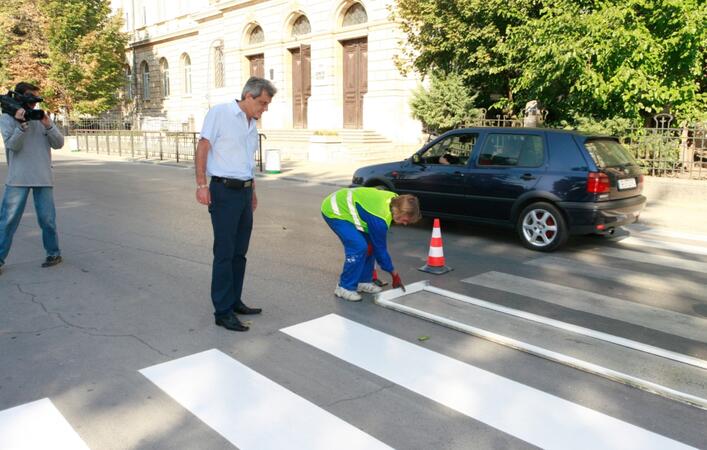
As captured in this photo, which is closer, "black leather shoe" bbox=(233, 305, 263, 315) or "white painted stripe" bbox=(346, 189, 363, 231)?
"black leather shoe" bbox=(233, 305, 263, 315)

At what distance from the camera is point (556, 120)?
17.2 m

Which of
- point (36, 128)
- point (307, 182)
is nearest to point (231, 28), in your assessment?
point (307, 182)

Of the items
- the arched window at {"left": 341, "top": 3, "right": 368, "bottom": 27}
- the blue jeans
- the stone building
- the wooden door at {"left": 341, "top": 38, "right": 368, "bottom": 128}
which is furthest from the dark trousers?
the arched window at {"left": 341, "top": 3, "right": 368, "bottom": 27}

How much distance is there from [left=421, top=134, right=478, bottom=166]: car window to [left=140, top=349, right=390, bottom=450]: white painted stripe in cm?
565

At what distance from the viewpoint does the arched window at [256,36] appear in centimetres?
3281

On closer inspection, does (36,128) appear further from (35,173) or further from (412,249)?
(412,249)

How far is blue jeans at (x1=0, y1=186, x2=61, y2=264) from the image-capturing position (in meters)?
6.78

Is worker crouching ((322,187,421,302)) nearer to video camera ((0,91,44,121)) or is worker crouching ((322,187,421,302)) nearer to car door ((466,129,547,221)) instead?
car door ((466,129,547,221))

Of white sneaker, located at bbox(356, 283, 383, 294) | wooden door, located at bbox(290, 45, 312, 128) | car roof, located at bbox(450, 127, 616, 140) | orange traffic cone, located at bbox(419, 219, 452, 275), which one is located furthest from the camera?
wooden door, located at bbox(290, 45, 312, 128)

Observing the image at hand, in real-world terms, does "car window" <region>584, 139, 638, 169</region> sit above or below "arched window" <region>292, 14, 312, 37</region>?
below

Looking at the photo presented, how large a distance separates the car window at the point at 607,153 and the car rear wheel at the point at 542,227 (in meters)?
0.89

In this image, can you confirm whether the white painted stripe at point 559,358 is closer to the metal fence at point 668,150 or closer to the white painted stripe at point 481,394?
the white painted stripe at point 481,394

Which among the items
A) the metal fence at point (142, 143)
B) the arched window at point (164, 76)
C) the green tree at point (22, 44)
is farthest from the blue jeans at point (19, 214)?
the arched window at point (164, 76)

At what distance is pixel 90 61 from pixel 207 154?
37415 mm
